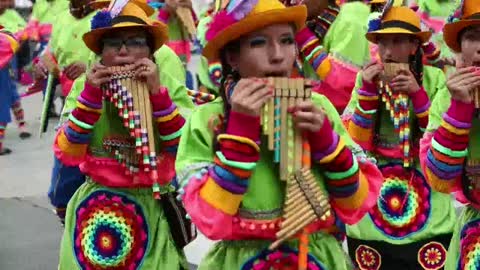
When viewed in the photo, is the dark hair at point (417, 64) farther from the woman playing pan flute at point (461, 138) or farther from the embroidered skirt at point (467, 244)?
the embroidered skirt at point (467, 244)

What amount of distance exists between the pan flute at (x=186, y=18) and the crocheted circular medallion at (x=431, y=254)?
4396mm

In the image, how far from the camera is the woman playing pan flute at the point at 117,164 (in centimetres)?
426

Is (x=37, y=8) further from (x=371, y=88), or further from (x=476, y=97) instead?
(x=476, y=97)

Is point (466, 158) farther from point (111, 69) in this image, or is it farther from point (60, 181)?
point (60, 181)

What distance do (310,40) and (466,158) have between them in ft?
7.27

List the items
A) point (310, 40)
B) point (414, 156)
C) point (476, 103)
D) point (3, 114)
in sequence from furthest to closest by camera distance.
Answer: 1. point (3, 114)
2. point (310, 40)
3. point (414, 156)
4. point (476, 103)

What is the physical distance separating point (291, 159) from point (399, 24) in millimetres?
2216

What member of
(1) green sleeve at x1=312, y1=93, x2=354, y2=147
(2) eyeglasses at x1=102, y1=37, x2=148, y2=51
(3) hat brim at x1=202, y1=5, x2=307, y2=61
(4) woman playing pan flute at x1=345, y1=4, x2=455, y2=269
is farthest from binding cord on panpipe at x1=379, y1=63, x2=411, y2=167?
(3) hat brim at x1=202, y1=5, x2=307, y2=61

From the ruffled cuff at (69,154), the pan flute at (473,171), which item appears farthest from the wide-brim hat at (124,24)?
the pan flute at (473,171)

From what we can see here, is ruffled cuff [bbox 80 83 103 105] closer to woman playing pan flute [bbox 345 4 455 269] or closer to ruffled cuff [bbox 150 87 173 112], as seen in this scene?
ruffled cuff [bbox 150 87 173 112]

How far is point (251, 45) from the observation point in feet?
10.00

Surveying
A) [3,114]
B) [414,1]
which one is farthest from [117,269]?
[3,114]

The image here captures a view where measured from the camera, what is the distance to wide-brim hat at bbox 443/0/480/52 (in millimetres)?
3609

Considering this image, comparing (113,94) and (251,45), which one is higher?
(251,45)
